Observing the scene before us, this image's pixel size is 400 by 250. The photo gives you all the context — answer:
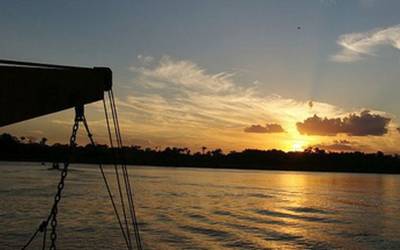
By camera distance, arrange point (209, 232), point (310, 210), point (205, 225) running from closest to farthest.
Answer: point (209, 232), point (205, 225), point (310, 210)

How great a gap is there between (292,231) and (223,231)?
255 inches

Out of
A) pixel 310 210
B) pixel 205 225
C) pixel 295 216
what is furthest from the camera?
pixel 310 210

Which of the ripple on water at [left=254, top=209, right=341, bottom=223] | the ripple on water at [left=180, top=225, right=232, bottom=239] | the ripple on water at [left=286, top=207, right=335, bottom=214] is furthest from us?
the ripple on water at [left=286, top=207, right=335, bottom=214]

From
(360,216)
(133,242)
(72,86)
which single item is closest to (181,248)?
(133,242)

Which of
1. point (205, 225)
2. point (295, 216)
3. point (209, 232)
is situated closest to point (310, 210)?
point (295, 216)

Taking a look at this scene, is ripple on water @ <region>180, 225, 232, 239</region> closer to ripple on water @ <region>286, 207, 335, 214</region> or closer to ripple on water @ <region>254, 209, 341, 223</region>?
ripple on water @ <region>254, 209, 341, 223</region>

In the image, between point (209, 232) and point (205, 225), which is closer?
point (209, 232)

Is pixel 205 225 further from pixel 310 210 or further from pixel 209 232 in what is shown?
pixel 310 210

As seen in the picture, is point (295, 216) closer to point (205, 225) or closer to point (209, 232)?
point (205, 225)

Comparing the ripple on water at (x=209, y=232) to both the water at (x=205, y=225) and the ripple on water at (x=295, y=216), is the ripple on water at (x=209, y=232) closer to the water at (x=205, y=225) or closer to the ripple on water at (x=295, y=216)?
the water at (x=205, y=225)

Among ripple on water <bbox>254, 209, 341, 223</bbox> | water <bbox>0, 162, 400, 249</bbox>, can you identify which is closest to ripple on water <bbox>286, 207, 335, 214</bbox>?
water <bbox>0, 162, 400, 249</bbox>

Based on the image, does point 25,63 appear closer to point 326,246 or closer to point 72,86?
point 72,86

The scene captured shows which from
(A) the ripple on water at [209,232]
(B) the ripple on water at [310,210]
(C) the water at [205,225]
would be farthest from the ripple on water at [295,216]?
(A) the ripple on water at [209,232]

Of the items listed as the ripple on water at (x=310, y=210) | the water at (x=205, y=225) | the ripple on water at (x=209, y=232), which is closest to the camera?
the water at (x=205, y=225)
